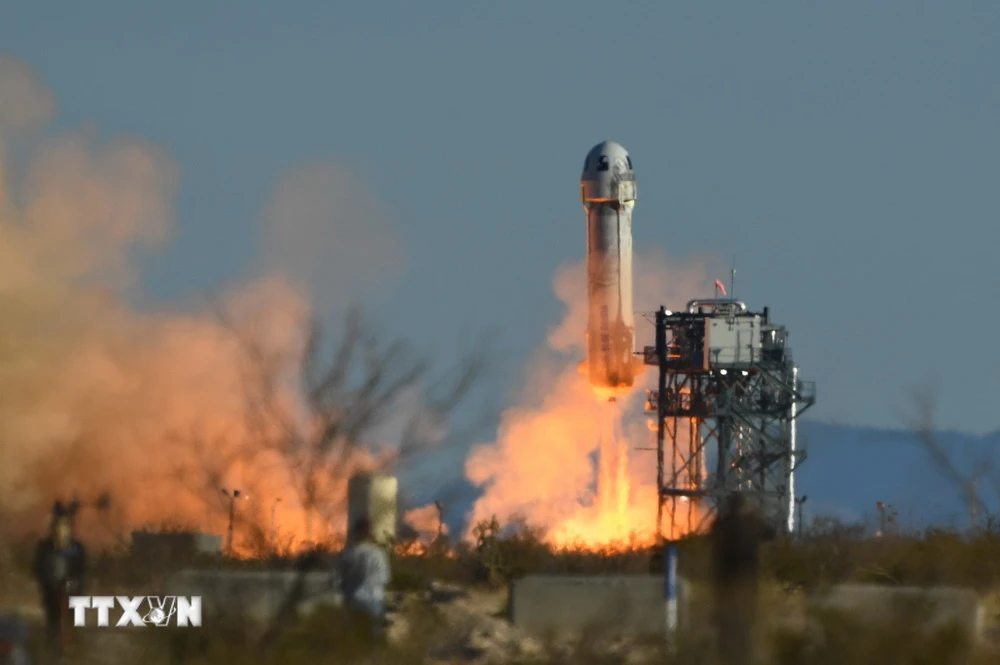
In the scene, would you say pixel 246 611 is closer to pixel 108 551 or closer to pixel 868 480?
pixel 108 551

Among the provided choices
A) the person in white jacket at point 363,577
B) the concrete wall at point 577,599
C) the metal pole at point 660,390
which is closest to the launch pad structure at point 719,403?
the metal pole at point 660,390

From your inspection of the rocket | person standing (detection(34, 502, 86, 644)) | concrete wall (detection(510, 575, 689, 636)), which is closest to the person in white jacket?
concrete wall (detection(510, 575, 689, 636))

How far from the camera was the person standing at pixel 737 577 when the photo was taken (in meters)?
17.4

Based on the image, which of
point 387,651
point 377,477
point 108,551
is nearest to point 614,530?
point 108,551

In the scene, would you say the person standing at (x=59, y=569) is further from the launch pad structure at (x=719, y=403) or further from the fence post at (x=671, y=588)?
the launch pad structure at (x=719, y=403)

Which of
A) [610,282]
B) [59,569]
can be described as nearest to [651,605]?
[59,569]

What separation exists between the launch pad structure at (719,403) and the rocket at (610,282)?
5006 millimetres

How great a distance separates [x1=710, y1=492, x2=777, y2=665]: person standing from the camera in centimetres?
1736

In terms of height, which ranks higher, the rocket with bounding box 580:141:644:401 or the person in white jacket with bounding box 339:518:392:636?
the rocket with bounding box 580:141:644:401

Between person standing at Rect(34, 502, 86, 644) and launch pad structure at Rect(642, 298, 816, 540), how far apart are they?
131 feet

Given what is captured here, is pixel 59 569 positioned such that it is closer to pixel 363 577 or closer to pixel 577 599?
pixel 363 577

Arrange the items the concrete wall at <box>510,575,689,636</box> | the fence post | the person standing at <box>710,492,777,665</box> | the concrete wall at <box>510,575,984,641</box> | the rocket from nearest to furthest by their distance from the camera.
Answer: the person standing at <box>710,492,777,665</box> → the concrete wall at <box>510,575,984,641</box> → the fence post → the concrete wall at <box>510,575,689,636</box> → the rocket

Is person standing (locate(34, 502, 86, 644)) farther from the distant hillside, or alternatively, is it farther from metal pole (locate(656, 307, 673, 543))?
metal pole (locate(656, 307, 673, 543))

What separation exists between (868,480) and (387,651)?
6690 inches
